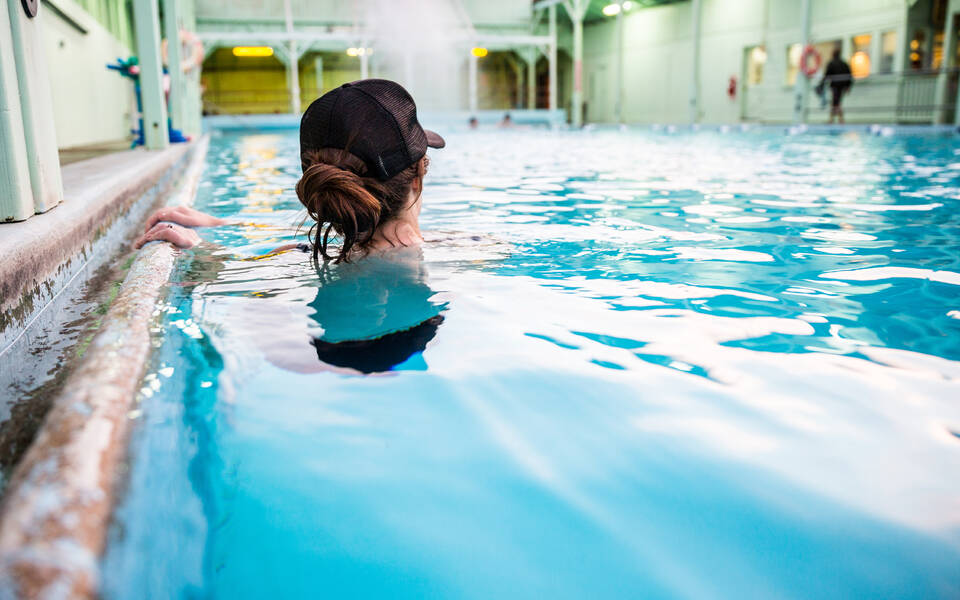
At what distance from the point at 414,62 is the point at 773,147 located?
17163 millimetres

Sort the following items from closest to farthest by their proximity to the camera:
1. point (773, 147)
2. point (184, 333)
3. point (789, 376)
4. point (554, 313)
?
point (789, 376), point (184, 333), point (554, 313), point (773, 147)

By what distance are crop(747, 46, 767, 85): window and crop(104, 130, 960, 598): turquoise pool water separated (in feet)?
63.4

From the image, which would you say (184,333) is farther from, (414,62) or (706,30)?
(414,62)

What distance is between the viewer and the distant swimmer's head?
2.14m

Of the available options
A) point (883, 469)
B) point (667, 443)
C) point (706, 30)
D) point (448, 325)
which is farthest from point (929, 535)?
point (706, 30)

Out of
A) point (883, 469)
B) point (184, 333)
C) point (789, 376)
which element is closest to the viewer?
point (883, 469)

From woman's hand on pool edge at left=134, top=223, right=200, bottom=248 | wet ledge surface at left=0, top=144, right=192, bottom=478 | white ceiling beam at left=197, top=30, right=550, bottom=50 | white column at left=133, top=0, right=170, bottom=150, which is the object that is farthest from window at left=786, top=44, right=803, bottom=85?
woman's hand on pool edge at left=134, top=223, right=200, bottom=248

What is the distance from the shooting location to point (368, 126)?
2191 millimetres

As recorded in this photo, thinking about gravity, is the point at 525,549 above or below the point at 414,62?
below

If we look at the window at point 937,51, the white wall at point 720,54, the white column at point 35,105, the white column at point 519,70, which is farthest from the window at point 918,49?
the white column at point 35,105

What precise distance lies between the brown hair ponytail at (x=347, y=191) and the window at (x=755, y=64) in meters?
20.2

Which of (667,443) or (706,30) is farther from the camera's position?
(706,30)

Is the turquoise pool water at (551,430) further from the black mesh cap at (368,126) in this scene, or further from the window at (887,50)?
the window at (887,50)

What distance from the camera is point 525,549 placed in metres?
0.97
